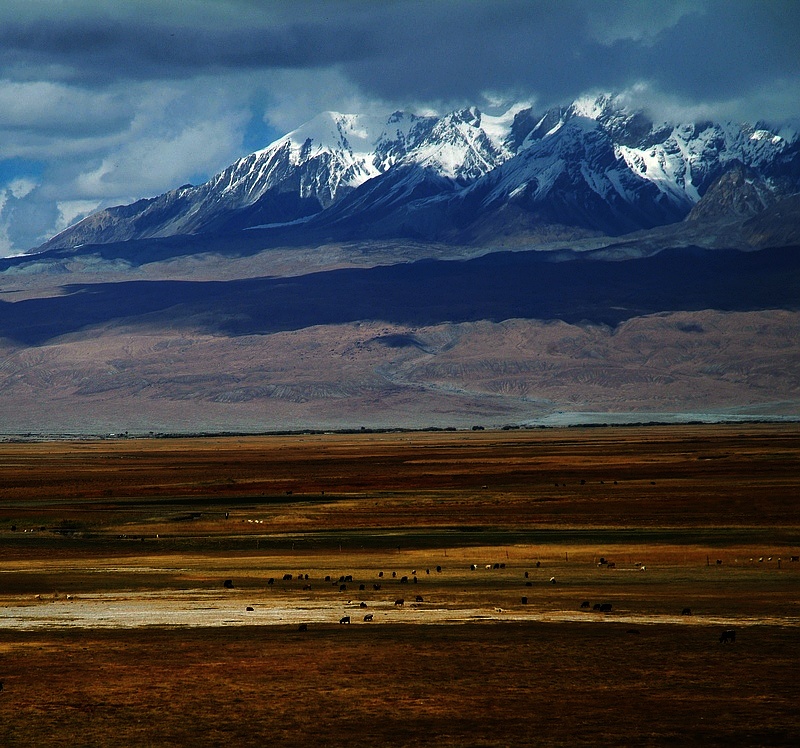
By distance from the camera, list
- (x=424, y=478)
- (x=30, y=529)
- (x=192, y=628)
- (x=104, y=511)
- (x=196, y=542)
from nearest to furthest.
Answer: (x=192, y=628) → (x=196, y=542) → (x=30, y=529) → (x=104, y=511) → (x=424, y=478)

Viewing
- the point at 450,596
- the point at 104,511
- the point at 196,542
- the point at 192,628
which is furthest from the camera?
the point at 104,511

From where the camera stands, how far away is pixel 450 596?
45406mm

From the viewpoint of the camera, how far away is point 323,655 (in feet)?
111

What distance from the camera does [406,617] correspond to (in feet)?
132

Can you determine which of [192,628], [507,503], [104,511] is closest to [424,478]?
[507,503]

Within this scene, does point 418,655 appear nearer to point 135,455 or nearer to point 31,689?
point 31,689

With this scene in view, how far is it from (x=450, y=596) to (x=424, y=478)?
6711cm

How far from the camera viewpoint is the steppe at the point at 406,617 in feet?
88.0

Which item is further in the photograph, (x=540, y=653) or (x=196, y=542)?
(x=196, y=542)

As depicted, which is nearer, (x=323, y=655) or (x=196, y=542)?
(x=323, y=655)

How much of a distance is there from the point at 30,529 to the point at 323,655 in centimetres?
4601

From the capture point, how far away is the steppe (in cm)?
2683

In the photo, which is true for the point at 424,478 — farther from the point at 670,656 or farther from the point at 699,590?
the point at 670,656

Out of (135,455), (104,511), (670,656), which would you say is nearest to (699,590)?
(670,656)
